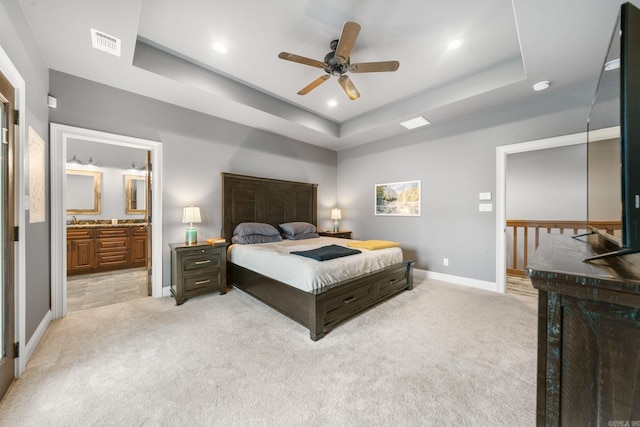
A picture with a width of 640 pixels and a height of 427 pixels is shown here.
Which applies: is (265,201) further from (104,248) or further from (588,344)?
(588,344)

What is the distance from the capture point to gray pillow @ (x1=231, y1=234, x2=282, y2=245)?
382cm

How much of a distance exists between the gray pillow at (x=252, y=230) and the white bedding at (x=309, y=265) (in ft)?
1.47

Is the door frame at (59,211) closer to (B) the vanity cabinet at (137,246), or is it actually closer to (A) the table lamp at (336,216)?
(B) the vanity cabinet at (137,246)

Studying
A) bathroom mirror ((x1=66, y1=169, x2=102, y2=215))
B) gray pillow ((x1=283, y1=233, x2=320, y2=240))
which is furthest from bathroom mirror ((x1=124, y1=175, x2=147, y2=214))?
gray pillow ((x1=283, y1=233, x2=320, y2=240))

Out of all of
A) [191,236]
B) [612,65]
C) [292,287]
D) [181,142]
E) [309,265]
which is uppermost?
[181,142]

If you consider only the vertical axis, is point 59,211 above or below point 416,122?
Result: below

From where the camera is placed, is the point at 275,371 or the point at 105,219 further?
the point at 105,219

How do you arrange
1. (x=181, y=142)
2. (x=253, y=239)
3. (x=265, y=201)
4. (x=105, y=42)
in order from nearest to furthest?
(x=105, y=42)
(x=181, y=142)
(x=253, y=239)
(x=265, y=201)

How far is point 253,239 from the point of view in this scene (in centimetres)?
388

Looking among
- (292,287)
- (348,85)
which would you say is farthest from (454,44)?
(292,287)

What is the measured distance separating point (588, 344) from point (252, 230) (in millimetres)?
3731

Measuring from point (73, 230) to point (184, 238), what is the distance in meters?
2.54

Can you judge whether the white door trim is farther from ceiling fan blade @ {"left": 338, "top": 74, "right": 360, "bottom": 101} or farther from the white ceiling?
ceiling fan blade @ {"left": 338, "top": 74, "right": 360, "bottom": 101}

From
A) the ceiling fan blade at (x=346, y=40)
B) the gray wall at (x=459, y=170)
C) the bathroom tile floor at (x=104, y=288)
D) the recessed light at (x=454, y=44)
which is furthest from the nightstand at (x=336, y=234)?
the recessed light at (x=454, y=44)
